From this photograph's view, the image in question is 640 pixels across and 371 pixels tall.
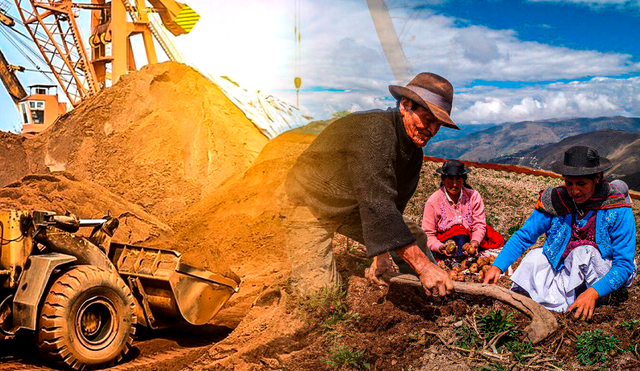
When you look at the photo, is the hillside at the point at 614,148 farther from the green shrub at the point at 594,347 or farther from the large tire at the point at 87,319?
the large tire at the point at 87,319

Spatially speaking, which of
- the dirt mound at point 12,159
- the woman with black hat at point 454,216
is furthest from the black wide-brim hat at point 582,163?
the dirt mound at point 12,159

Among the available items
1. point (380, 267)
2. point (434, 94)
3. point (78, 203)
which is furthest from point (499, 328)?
point (78, 203)

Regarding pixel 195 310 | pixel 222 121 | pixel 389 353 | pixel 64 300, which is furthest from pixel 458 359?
pixel 222 121

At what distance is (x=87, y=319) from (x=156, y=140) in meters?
7.27

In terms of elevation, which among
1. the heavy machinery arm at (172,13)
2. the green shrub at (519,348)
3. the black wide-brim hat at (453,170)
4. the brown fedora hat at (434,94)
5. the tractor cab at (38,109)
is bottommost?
the green shrub at (519,348)

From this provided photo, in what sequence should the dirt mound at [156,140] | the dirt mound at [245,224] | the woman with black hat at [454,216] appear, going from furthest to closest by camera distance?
the dirt mound at [156,140] → the dirt mound at [245,224] → the woman with black hat at [454,216]

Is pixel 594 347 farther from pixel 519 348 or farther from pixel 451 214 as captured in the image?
pixel 451 214

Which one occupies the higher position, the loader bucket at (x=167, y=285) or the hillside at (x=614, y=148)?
the hillside at (x=614, y=148)

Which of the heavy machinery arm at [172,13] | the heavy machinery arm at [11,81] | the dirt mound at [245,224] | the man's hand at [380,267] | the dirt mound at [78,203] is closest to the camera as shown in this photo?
the man's hand at [380,267]

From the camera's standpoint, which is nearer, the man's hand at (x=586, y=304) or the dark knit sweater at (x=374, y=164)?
the dark knit sweater at (x=374, y=164)

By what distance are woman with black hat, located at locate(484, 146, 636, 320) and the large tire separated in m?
2.83

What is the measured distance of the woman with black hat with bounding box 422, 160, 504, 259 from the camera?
5.30 metres

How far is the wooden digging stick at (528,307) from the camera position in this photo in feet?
10.8

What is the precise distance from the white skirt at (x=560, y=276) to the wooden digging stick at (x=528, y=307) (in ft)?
1.69
